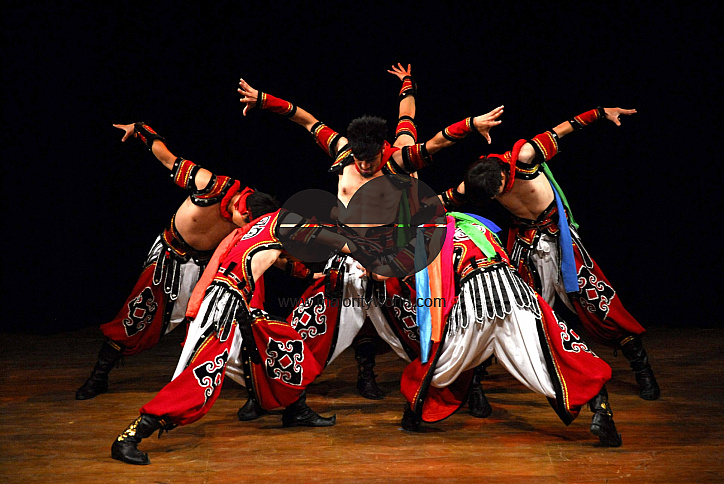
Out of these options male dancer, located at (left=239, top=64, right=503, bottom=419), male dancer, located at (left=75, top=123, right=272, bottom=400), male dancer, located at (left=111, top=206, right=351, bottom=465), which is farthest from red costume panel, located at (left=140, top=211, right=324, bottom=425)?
male dancer, located at (left=75, top=123, right=272, bottom=400)

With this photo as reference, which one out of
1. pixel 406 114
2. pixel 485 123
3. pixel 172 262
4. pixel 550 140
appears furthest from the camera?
pixel 406 114

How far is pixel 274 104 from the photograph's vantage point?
3.57 metres

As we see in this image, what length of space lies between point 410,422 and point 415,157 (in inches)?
46.1

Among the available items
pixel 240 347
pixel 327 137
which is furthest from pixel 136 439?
pixel 327 137

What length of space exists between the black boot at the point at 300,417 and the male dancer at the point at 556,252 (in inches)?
45.4

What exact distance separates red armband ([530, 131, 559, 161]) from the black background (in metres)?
1.09

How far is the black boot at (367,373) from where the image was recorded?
3262mm

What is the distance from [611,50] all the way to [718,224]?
4.59 feet

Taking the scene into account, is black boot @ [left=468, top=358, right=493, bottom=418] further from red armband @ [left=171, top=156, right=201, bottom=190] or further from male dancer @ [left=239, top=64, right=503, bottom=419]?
red armband @ [left=171, top=156, right=201, bottom=190]

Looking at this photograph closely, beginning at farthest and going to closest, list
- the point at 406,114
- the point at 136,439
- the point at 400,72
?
the point at 400,72
the point at 406,114
the point at 136,439

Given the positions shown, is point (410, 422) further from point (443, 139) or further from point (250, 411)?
point (443, 139)

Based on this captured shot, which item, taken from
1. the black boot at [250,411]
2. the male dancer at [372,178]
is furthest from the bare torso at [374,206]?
the black boot at [250,411]

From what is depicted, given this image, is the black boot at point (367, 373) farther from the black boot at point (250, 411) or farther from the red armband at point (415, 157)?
the red armband at point (415, 157)

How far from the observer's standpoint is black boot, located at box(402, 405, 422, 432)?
2.70 metres
